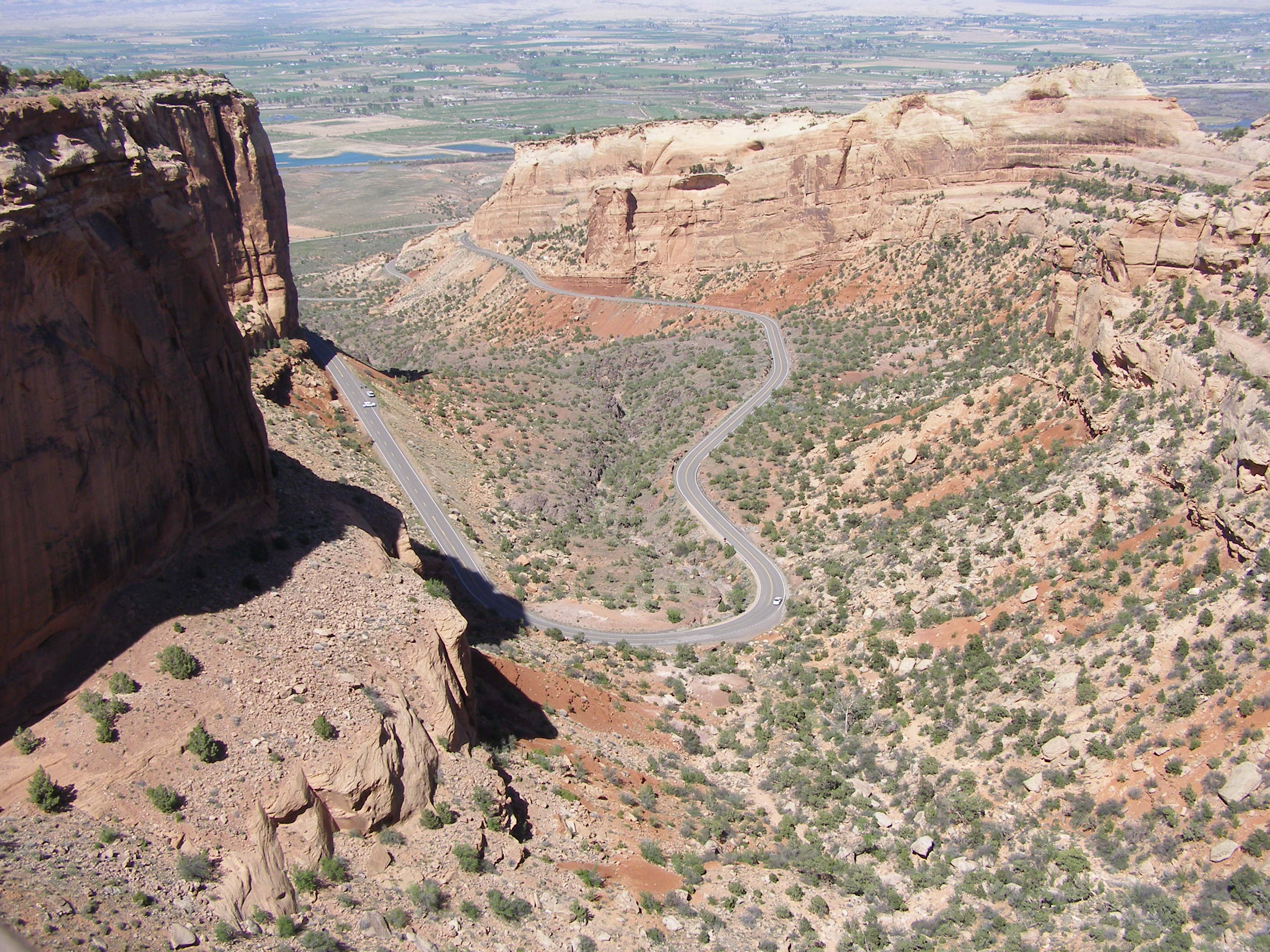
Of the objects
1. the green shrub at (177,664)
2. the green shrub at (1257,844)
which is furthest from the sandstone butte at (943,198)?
the green shrub at (177,664)

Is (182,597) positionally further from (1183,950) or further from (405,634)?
(1183,950)

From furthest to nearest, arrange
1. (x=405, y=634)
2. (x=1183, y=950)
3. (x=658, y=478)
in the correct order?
(x=658, y=478) < (x=405, y=634) < (x=1183, y=950)

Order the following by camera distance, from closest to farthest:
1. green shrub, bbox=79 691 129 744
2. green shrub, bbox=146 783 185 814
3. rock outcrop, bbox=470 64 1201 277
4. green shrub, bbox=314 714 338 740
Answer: green shrub, bbox=146 783 185 814 → green shrub, bbox=79 691 129 744 → green shrub, bbox=314 714 338 740 → rock outcrop, bbox=470 64 1201 277

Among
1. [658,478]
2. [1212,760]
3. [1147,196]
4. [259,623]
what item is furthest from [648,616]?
[1147,196]

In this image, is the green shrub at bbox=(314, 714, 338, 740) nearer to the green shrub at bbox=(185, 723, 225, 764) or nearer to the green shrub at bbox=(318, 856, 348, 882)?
the green shrub at bbox=(185, 723, 225, 764)

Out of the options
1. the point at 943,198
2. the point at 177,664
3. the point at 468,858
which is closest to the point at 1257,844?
the point at 468,858

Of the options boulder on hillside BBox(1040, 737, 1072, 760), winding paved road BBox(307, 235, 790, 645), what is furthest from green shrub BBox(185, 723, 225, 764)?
boulder on hillside BBox(1040, 737, 1072, 760)
